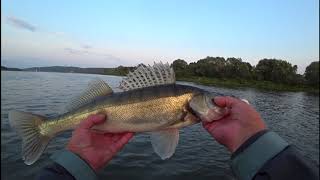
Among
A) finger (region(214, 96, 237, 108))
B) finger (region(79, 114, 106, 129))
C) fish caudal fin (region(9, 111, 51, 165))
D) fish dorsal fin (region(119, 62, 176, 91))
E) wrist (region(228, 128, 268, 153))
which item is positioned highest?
fish dorsal fin (region(119, 62, 176, 91))

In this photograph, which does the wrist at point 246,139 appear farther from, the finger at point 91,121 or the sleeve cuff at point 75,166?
the finger at point 91,121

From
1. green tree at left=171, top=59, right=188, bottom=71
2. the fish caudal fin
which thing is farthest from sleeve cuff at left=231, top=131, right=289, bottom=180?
green tree at left=171, top=59, right=188, bottom=71

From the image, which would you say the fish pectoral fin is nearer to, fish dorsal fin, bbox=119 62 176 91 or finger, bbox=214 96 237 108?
fish dorsal fin, bbox=119 62 176 91

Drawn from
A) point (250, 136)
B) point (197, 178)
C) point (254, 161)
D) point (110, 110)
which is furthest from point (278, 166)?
point (197, 178)

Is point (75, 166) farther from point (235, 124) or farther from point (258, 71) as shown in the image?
point (258, 71)

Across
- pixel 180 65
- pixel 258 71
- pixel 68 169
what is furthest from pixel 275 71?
pixel 68 169

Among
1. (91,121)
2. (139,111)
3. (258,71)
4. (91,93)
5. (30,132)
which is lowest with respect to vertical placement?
(30,132)

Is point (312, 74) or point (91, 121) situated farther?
point (312, 74)

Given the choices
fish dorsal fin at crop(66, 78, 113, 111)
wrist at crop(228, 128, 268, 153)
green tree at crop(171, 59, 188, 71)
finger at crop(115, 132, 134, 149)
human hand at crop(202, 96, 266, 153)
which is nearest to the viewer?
wrist at crop(228, 128, 268, 153)
